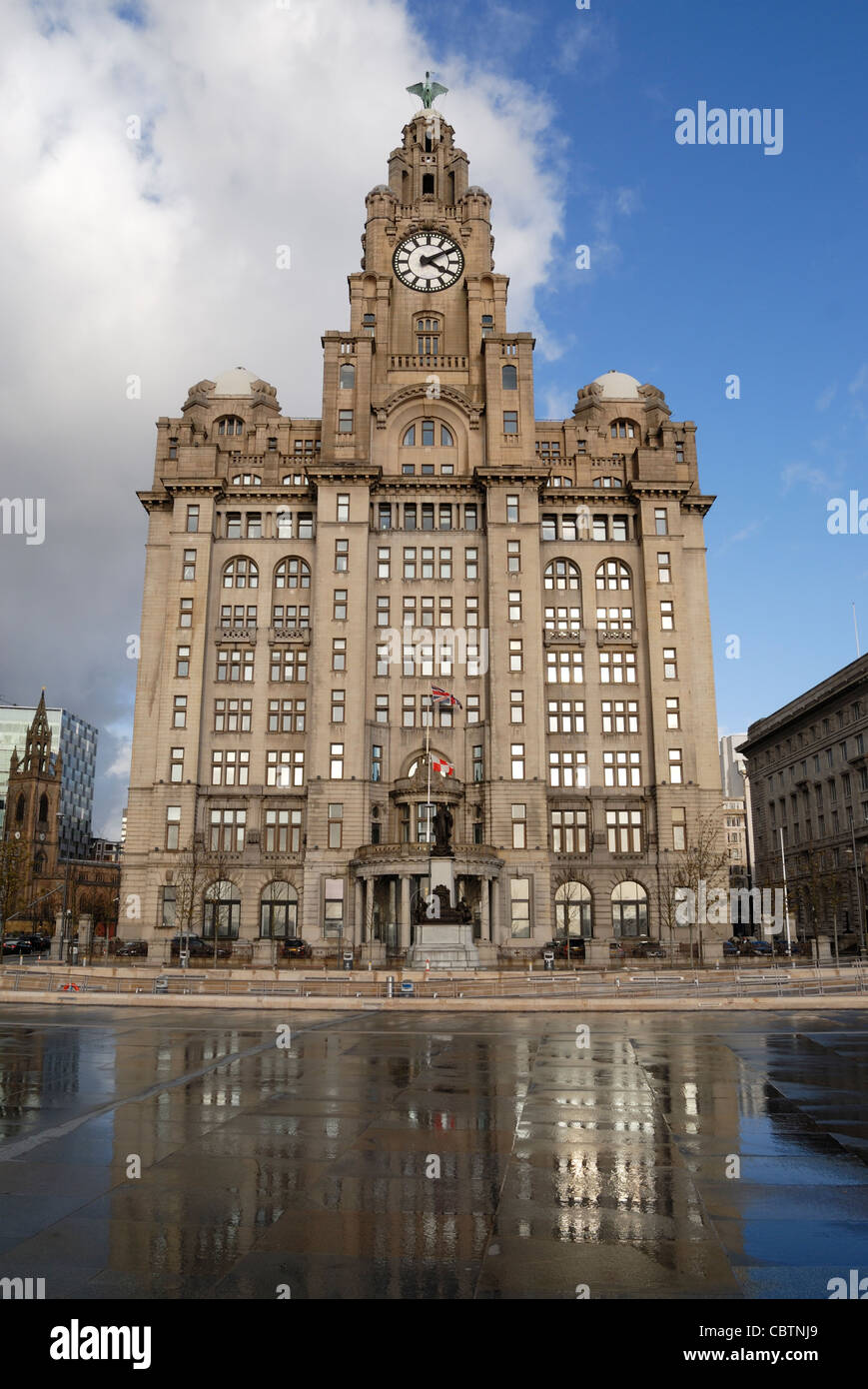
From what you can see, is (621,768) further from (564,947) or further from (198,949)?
(198,949)

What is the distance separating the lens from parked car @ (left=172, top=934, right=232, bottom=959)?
66675 mm

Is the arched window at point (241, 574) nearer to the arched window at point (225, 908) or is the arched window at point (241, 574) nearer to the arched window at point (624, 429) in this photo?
the arched window at point (225, 908)

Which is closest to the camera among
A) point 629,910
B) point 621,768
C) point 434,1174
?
point 434,1174

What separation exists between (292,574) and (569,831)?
107 feet

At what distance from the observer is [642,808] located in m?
82.4

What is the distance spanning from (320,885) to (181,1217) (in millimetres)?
69005

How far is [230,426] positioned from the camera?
304ft

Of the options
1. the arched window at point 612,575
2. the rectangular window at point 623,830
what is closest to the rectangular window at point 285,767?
the rectangular window at point 623,830

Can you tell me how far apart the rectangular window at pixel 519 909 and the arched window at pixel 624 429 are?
42.9m

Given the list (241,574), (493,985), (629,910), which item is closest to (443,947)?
(493,985)

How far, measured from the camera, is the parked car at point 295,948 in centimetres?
6612

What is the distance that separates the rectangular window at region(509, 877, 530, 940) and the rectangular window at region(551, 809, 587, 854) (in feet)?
18.7

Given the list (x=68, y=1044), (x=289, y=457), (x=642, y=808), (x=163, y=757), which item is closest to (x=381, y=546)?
(x=289, y=457)

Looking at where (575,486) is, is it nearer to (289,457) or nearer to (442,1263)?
(289,457)
